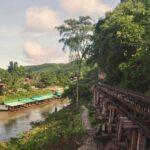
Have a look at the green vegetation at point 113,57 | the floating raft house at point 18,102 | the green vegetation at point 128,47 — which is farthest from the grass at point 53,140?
the floating raft house at point 18,102

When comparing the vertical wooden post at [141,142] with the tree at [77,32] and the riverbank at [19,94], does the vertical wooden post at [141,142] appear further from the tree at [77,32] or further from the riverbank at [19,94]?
the riverbank at [19,94]

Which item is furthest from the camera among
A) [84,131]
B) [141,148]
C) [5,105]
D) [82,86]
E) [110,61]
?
[5,105]

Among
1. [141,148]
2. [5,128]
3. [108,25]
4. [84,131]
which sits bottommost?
[5,128]

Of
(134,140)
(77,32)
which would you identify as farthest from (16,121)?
(134,140)

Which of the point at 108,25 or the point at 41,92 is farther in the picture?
the point at 41,92

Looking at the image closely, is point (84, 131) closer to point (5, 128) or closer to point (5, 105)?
point (5, 128)

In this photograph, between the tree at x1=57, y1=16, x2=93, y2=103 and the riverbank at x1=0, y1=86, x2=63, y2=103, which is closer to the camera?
the tree at x1=57, y1=16, x2=93, y2=103

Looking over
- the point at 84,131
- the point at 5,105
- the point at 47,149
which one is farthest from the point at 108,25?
the point at 5,105

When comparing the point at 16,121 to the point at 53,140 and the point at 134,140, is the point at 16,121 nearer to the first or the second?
the point at 53,140

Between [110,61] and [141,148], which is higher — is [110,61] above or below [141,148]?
above

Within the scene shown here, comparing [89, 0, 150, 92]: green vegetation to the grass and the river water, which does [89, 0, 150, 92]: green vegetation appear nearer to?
the grass

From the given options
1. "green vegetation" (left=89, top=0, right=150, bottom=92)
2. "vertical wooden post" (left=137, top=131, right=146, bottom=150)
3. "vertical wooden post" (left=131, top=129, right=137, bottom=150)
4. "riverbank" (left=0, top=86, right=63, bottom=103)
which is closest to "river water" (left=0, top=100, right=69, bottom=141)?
"riverbank" (left=0, top=86, right=63, bottom=103)
